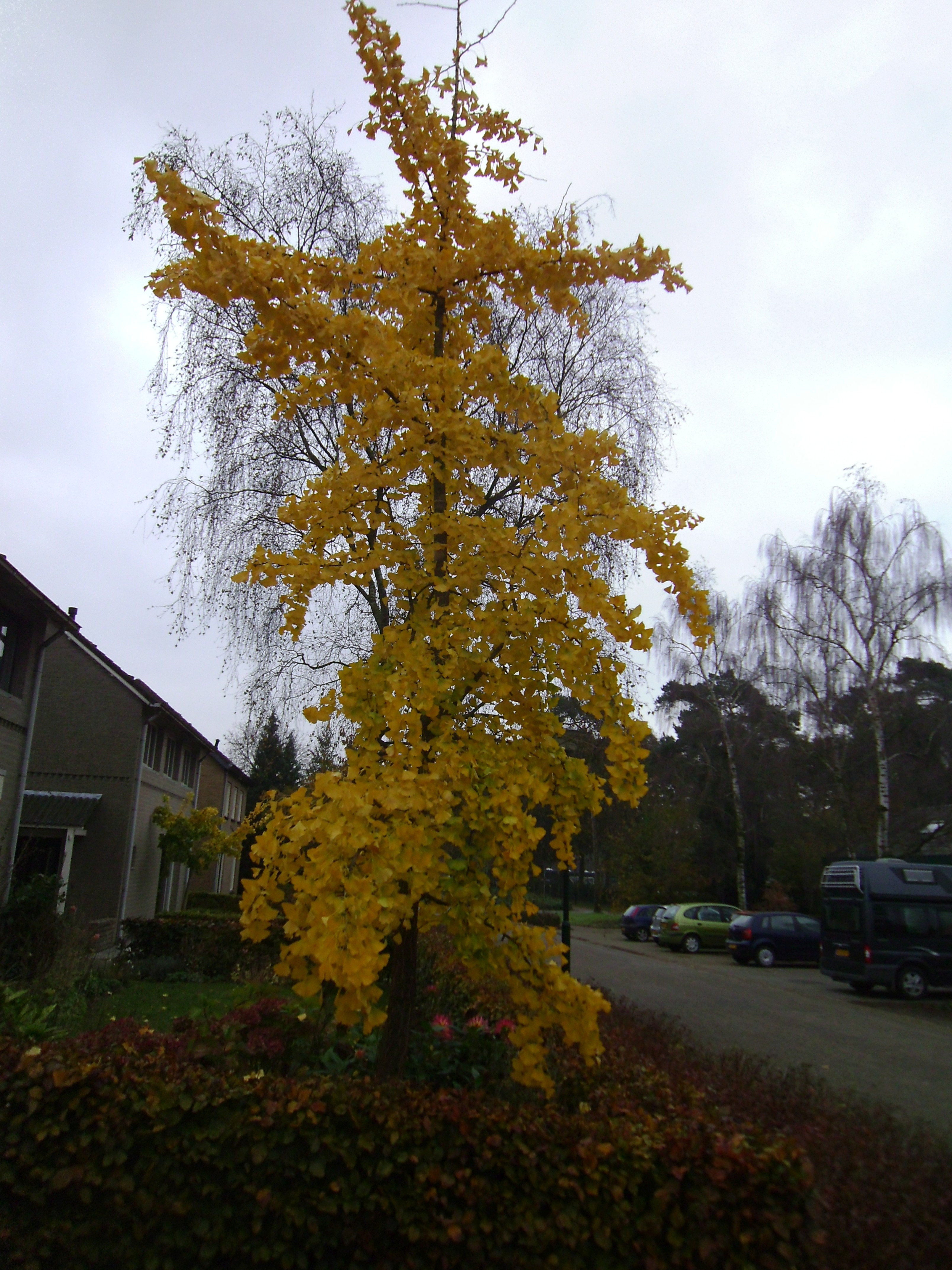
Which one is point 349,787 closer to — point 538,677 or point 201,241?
point 538,677

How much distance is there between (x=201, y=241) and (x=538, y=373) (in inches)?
309

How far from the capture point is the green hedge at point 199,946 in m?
12.4

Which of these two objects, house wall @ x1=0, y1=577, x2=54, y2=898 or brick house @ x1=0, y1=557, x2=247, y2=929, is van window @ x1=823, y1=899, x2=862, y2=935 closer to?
brick house @ x1=0, y1=557, x2=247, y2=929

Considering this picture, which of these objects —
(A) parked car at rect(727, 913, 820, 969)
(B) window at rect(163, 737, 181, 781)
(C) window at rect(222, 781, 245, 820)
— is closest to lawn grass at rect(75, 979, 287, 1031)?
(B) window at rect(163, 737, 181, 781)

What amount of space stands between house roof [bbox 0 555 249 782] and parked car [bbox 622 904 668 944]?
14.7 m

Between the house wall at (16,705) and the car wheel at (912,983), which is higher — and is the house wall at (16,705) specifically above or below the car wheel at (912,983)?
above

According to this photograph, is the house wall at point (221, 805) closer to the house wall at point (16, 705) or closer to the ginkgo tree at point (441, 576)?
the house wall at point (16, 705)

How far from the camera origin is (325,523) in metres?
4.20

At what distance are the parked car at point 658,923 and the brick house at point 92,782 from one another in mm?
14014

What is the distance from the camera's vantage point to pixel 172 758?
72.7 ft

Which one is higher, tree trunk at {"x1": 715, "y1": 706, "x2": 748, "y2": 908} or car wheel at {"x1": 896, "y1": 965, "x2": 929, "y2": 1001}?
tree trunk at {"x1": 715, "y1": 706, "x2": 748, "y2": 908}

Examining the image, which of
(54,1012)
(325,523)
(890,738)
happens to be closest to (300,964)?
(325,523)

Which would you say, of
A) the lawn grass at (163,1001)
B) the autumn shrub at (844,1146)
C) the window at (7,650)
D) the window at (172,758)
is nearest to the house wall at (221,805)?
the window at (172,758)

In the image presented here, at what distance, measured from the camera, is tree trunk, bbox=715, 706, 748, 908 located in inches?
1041
